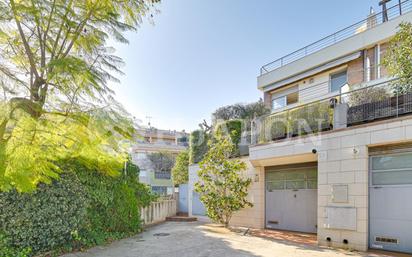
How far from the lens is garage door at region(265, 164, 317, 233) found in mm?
10445

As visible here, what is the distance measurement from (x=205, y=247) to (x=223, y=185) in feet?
12.0

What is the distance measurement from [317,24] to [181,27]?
23.8ft

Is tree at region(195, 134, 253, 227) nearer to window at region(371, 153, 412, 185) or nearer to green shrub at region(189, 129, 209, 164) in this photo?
green shrub at region(189, 129, 209, 164)

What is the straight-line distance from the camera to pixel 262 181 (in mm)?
11820

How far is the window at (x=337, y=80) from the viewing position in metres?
14.5

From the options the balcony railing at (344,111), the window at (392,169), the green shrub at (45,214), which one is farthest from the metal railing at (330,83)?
the green shrub at (45,214)

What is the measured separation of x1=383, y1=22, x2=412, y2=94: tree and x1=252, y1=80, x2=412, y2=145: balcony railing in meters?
0.12

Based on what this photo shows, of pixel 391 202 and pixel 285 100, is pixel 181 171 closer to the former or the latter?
pixel 285 100

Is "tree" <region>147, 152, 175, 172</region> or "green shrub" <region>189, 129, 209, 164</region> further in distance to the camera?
"tree" <region>147, 152, 175, 172</region>

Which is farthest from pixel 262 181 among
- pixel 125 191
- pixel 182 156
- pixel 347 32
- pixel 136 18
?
pixel 182 156

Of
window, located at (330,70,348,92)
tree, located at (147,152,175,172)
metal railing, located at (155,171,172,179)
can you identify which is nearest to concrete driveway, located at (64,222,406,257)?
window, located at (330,70,348,92)

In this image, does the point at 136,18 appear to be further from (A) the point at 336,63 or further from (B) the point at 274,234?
(A) the point at 336,63

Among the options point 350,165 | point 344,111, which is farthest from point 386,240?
point 344,111

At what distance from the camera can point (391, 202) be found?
24.5 feet
